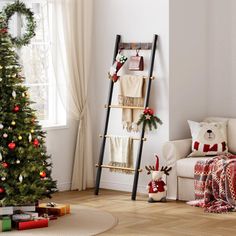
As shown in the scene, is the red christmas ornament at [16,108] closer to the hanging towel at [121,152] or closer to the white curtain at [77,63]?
the white curtain at [77,63]

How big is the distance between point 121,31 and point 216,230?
2.88 metres

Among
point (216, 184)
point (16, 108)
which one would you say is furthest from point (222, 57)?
point (16, 108)

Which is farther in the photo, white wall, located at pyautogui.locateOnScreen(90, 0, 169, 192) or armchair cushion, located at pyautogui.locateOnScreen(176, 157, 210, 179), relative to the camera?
white wall, located at pyautogui.locateOnScreen(90, 0, 169, 192)

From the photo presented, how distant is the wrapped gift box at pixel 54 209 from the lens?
21.8 feet

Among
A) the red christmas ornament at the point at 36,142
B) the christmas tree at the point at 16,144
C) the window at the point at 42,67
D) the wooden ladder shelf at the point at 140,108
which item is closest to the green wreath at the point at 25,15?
the window at the point at 42,67

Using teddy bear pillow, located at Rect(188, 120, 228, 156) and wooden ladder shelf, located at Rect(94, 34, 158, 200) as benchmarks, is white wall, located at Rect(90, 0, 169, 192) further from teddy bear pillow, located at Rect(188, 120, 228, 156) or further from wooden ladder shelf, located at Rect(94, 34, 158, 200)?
teddy bear pillow, located at Rect(188, 120, 228, 156)

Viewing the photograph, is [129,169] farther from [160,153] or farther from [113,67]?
[113,67]

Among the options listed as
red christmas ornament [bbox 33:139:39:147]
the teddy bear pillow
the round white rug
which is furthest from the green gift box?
the teddy bear pillow

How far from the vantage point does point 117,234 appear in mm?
5922

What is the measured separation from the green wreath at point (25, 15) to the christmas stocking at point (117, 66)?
3.35 ft

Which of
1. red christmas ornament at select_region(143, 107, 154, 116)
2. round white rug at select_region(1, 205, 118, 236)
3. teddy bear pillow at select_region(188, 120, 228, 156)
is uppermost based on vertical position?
red christmas ornament at select_region(143, 107, 154, 116)

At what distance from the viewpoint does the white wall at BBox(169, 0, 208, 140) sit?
776 centimetres

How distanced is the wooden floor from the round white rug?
0.10 metres

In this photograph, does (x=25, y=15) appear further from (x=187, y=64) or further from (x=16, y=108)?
(x=187, y=64)
